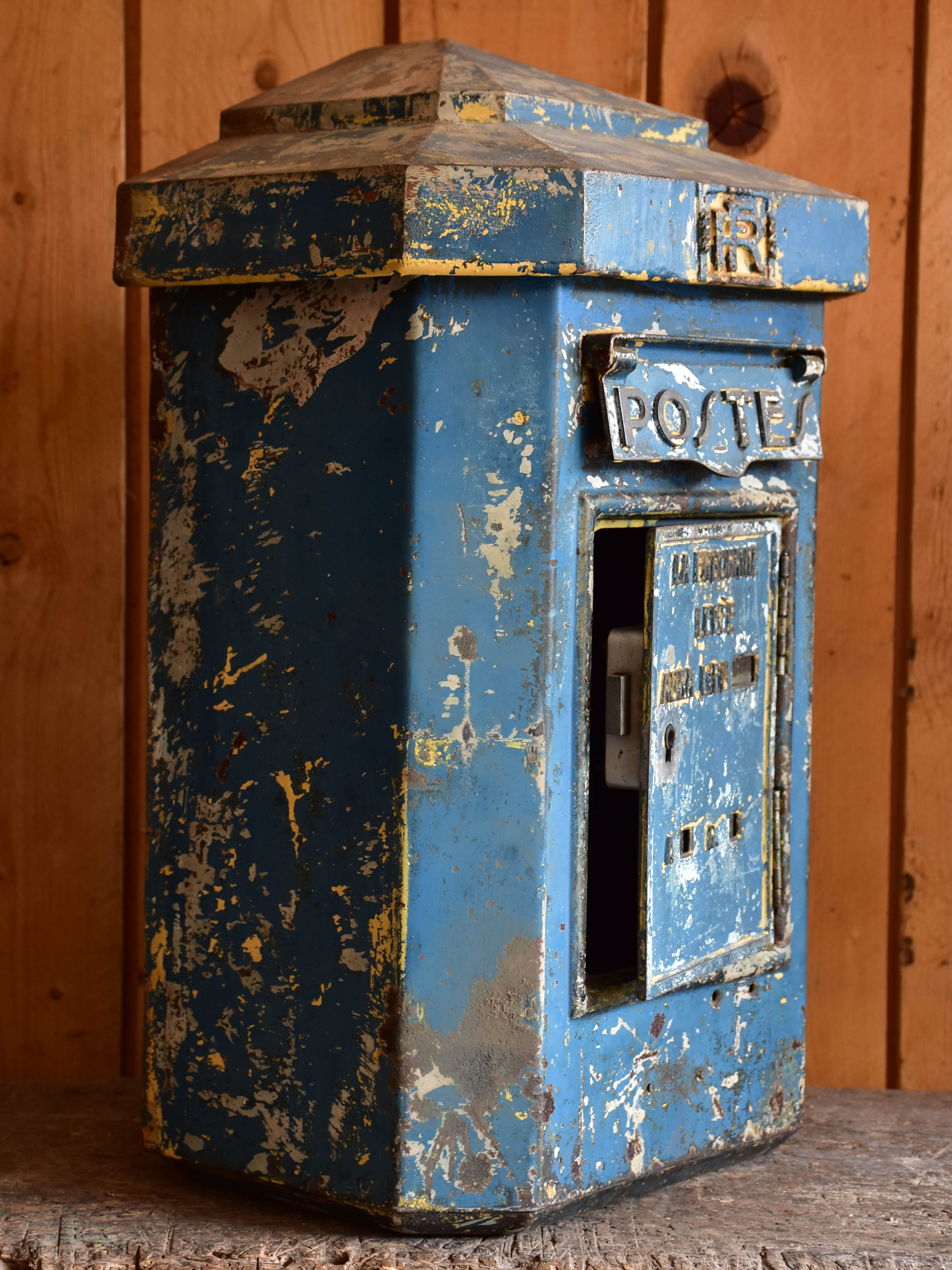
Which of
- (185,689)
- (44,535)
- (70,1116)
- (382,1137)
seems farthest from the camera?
(44,535)

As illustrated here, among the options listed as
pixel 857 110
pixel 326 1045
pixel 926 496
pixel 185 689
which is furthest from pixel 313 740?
pixel 857 110

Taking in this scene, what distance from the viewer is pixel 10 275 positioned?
66.5 inches

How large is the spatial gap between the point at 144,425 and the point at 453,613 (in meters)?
0.66

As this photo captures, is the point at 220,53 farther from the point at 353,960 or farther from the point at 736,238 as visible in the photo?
the point at 353,960

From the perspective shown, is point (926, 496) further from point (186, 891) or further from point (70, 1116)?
point (70, 1116)

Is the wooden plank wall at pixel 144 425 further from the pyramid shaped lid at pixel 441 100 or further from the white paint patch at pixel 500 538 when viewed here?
the white paint patch at pixel 500 538

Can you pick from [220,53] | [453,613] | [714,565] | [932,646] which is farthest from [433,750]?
[220,53]

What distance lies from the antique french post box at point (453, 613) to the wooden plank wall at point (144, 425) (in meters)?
0.35

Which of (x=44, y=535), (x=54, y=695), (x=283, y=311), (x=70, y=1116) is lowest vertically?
(x=70, y=1116)

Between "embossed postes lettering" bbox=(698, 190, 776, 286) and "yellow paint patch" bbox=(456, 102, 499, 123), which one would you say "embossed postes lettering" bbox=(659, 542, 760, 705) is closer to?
→ "embossed postes lettering" bbox=(698, 190, 776, 286)

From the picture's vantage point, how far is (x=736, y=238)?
1289mm

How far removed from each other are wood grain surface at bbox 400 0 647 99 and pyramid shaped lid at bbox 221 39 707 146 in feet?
0.94

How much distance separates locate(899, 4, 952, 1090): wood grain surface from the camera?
174 centimetres

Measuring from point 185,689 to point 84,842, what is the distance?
1.63ft
